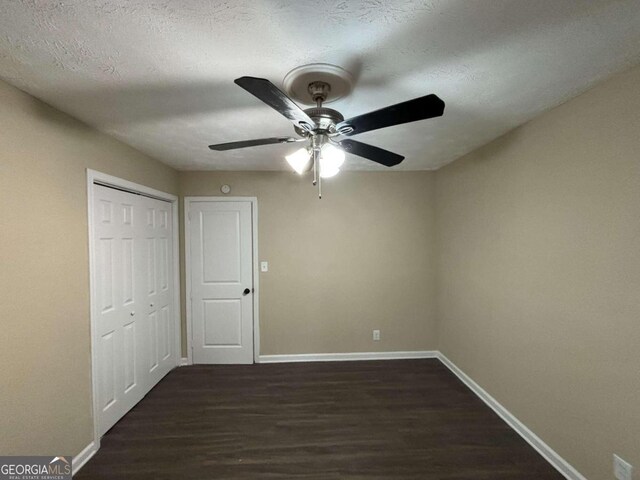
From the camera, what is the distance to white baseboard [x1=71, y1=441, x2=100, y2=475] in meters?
1.91

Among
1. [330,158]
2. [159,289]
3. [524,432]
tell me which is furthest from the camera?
[159,289]

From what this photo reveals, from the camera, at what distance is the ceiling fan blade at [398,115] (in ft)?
3.62

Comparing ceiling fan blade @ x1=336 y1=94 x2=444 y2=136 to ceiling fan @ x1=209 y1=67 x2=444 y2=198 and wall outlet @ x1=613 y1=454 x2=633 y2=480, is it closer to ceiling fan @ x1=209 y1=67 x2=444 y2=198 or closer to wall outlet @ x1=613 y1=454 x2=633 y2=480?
ceiling fan @ x1=209 y1=67 x2=444 y2=198

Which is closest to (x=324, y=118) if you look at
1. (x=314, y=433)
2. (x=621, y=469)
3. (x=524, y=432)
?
(x=314, y=433)

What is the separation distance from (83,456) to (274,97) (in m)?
2.69

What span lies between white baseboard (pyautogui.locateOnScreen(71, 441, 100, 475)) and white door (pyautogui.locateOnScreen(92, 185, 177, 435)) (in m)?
0.15

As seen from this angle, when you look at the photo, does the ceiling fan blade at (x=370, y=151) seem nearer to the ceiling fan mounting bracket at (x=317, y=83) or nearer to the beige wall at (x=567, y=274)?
the ceiling fan mounting bracket at (x=317, y=83)

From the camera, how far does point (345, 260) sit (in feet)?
11.9

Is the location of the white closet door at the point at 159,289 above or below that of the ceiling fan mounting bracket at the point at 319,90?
below

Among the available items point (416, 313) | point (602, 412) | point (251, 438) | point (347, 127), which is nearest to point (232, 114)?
point (347, 127)

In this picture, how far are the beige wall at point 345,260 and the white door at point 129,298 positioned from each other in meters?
1.07

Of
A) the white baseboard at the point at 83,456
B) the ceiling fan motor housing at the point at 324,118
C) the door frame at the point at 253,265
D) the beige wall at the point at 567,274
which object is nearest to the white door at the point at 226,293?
the door frame at the point at 253,265

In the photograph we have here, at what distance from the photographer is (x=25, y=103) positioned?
1590mm

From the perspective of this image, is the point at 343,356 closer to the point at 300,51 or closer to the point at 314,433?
the point at 314,433
